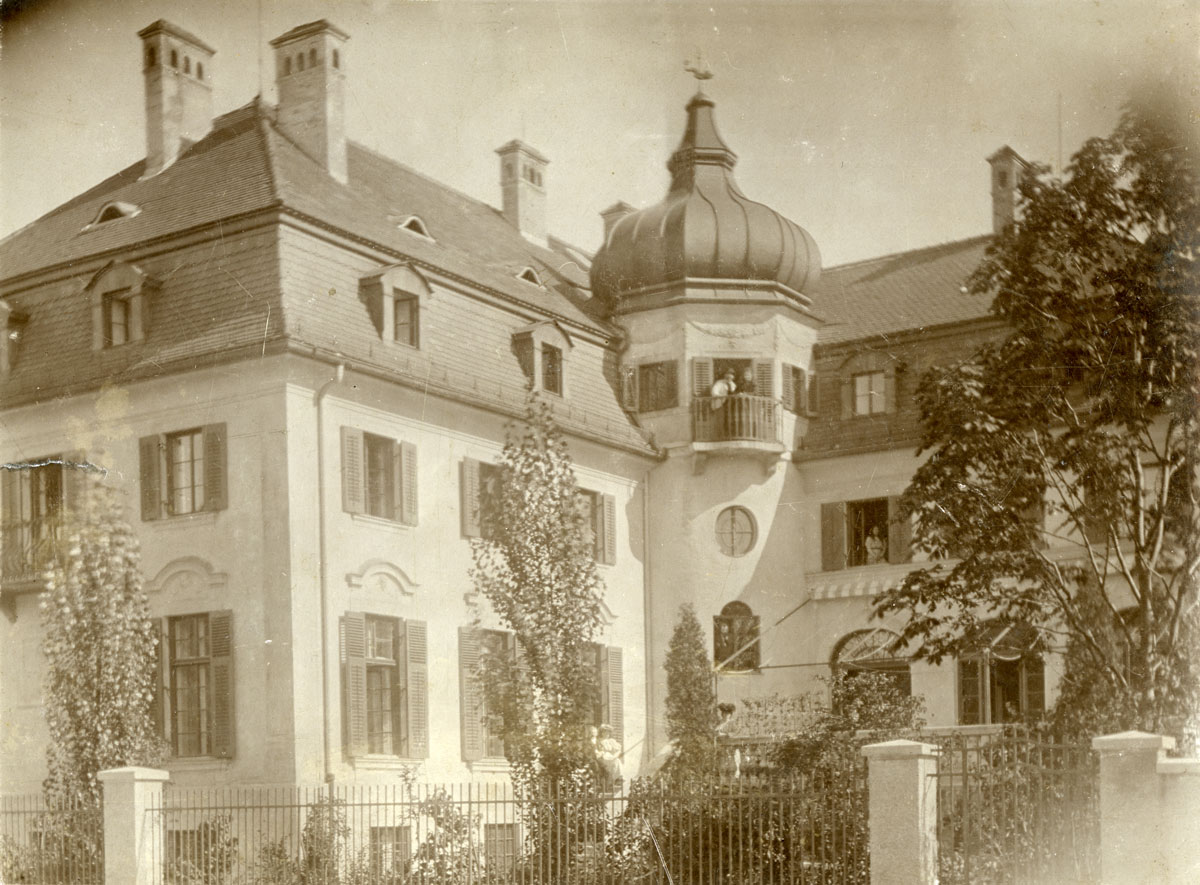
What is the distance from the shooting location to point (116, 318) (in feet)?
A: 63.5

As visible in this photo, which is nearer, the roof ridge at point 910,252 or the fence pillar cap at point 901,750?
the fence pillar cap at point 901,750

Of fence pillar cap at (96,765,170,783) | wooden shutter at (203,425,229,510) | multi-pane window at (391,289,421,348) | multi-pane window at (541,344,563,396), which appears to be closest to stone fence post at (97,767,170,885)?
fence pillar cap at (96,765,170,783)

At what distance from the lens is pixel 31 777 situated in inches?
714

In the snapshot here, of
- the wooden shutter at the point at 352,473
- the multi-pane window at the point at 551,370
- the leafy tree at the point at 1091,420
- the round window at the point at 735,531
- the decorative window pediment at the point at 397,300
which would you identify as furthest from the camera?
the round window at the point at 735,531

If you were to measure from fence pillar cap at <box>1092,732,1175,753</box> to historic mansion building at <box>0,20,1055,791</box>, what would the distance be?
21.6ft

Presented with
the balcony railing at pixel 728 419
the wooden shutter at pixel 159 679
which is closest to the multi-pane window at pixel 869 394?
the balcony railing at pixel 728 419

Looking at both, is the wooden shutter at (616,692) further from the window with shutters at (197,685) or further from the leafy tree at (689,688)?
the window with shutters at (197,685)

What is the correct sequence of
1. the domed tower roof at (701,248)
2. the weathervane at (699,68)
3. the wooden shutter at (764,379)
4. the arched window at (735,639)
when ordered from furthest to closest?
the wooden shutter at (764,379), the domed tower roof at (701,248), the arched window at (735,639), the weathervane at (699,68)

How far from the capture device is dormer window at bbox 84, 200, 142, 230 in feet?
65.6

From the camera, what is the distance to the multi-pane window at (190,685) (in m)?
18.3

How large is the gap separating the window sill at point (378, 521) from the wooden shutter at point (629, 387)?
5.09 meters

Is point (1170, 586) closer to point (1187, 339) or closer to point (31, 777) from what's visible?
point (1187, 339)

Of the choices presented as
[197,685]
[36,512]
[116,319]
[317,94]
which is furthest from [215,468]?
[317,94]

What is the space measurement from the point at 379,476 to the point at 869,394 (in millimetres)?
8404
